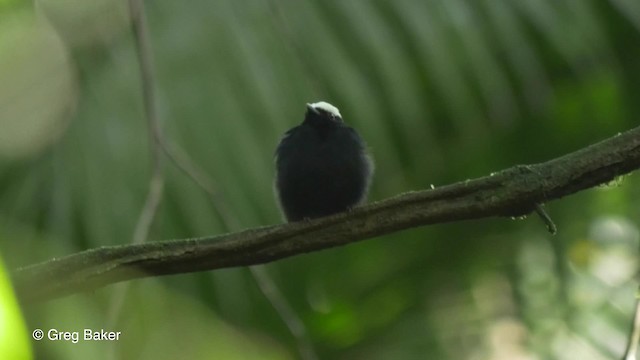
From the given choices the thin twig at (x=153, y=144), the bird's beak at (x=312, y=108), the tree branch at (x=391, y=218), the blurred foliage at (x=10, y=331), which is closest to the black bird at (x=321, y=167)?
the bird's beak at (x=312, y=108)

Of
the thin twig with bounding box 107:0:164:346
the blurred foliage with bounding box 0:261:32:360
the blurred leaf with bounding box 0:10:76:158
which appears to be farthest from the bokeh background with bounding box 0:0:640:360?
the blurred foliage with bounding box 0:261:32:360

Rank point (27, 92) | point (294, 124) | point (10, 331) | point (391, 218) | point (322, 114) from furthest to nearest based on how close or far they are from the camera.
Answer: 1. point (322, 114)
2. point (294, 124)
3. point (27, 92)
4. point (391, 218)
5. point (10, 331)

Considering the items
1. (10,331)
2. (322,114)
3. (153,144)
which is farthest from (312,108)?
(10,331)

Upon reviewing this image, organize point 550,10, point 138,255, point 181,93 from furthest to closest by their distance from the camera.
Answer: point 550,10
point 181,93
point 138,255

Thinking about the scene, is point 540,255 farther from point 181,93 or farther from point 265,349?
point 181,93

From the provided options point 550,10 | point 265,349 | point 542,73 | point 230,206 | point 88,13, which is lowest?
point 265,349

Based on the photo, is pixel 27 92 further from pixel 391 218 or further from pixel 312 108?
pixel 391 218

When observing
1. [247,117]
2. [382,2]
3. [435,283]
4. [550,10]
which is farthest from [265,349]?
[550,10]
